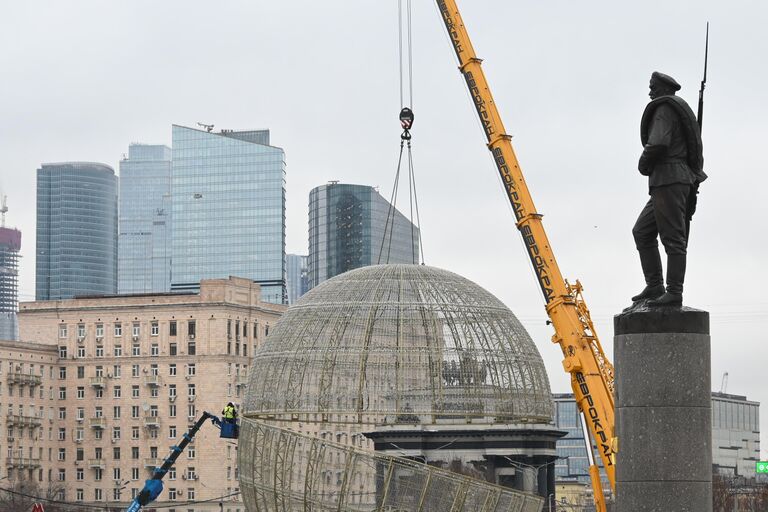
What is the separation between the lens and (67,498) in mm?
158000

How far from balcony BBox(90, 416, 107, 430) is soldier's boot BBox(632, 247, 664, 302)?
137175 millimetres

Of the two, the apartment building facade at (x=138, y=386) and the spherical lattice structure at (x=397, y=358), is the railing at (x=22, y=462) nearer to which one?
the apartment building facade at (x=138, y=386)

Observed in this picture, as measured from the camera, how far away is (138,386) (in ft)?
519

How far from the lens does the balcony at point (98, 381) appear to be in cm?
15938

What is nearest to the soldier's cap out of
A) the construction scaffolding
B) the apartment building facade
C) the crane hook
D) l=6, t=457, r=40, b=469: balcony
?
the construction scaffolding

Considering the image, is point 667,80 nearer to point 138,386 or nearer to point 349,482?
point 349,482

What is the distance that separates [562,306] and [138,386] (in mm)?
89902

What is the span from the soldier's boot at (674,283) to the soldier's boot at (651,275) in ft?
0.50

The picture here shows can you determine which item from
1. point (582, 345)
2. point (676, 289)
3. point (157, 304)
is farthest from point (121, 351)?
point (676, 289)

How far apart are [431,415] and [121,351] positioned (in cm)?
7746

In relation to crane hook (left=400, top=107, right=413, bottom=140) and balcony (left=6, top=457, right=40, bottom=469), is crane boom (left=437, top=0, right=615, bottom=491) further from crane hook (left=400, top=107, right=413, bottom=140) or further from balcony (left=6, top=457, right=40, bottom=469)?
balcony (left=6, top=457, right=40, bottom=469)

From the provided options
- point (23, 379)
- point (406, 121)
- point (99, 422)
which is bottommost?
point (99, 422)

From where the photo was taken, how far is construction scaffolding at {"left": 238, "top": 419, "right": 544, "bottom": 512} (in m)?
63.3

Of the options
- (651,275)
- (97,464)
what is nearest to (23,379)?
(97,464)
